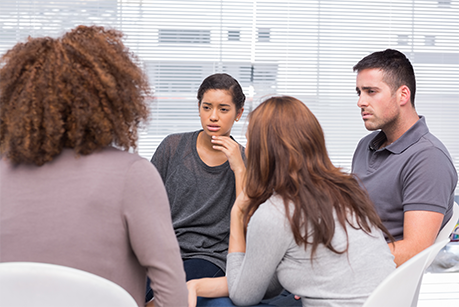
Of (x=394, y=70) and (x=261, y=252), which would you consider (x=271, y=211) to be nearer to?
(x=261, y=252)

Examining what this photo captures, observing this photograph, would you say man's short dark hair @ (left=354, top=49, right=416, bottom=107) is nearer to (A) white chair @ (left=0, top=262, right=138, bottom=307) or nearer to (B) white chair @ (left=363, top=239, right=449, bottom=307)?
(B) white chair @ (left=363, top=239, right=449, bottom=307)

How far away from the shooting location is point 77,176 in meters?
0.80

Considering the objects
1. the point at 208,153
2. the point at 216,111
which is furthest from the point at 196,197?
the point at 216,111

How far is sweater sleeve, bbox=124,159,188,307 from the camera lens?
2.64ft


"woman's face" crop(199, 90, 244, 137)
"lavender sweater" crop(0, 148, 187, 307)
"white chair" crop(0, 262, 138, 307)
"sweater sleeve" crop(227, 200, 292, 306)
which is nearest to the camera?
"white chair" crop(0, 262, 138, 307)

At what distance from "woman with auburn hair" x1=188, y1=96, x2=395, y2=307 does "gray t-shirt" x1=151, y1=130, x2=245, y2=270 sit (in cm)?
43

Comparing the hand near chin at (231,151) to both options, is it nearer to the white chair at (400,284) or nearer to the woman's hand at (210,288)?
the woman's hand at (210,288)

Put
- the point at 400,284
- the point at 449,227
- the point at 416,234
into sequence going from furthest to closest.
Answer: the point at 449,227 → the point at 416,234 → the point at 400,284

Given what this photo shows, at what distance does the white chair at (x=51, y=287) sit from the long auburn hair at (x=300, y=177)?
0.47m

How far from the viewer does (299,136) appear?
107 cm

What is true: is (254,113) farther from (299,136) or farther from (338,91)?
(338,91)

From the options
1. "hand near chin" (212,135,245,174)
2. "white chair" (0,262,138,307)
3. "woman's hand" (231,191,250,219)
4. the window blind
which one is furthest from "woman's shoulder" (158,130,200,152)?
"white chair" (0,262,138,307)

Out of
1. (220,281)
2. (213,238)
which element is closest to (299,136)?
(220,281)

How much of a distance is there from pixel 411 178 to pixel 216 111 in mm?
795
